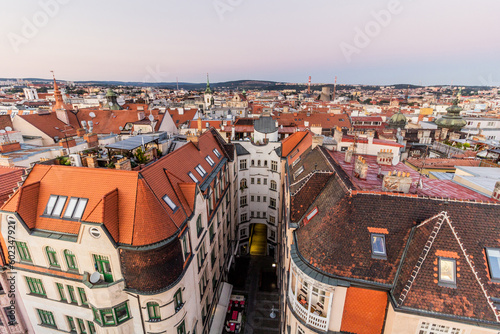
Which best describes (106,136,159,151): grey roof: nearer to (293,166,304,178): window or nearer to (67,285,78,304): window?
(67,285,78,304): window

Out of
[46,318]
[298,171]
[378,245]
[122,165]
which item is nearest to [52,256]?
[46,318]

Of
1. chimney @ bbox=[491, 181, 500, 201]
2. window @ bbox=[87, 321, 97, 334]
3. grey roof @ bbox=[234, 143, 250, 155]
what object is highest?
chimney @ bbox=[491, 181, 500, 201]

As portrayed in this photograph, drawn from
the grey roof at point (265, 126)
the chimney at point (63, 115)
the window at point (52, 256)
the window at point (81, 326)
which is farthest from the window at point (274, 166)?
the chimney at point (63, 115)

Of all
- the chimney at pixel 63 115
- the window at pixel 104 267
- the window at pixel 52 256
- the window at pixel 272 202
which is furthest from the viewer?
the chimney at pixel 63 115

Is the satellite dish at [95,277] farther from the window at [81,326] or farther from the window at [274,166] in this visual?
the window at [274,166]

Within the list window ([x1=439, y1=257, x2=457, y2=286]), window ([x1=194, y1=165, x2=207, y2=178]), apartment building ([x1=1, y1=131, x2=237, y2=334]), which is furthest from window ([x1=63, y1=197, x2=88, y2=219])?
window ([x1=439, y1=257, x2=457, y2=286])

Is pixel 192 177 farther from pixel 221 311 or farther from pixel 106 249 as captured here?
pixel 221 311
